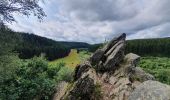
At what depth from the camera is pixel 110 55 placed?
32.3m

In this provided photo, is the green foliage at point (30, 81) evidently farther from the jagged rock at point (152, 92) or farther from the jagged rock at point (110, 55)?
the jagged rock at point (152, 92)

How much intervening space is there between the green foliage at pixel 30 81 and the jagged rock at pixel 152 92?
1594 cm

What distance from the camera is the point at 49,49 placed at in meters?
160

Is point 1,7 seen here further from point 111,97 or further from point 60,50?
point 60,50

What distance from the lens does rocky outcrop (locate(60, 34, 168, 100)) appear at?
27.2 metres

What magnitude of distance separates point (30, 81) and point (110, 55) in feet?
32.1

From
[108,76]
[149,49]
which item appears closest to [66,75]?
[108,76]

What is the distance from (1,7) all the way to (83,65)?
11419 mm

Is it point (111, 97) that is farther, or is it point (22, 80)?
point (22, 80)

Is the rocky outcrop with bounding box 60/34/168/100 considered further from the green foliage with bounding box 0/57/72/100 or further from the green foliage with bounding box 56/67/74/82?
the green foliage with bounding box 0/57/72/100

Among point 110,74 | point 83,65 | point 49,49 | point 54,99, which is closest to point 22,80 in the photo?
point 54,99

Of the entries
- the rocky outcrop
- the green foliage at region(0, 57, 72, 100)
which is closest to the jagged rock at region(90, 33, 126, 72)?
the rocky outcrop

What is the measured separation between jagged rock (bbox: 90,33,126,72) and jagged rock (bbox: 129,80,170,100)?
42.6ft

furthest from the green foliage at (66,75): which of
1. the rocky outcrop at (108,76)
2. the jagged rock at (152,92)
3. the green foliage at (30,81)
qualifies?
the jagged rock at (152,92)
